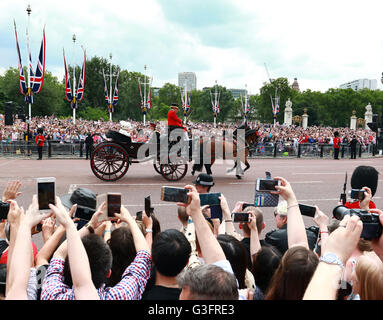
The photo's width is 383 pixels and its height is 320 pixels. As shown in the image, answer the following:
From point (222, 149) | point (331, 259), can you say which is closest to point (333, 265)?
point (331, 259)

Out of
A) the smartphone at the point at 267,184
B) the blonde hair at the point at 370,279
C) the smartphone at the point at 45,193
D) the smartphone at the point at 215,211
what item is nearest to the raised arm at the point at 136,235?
the smartphone at the point at 45,193

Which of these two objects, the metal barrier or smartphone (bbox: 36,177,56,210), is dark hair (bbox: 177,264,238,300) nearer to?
smartphone (bbox: 36,177,56,210)

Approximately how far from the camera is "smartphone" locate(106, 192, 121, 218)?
2.96 m

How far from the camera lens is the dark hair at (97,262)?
2389 millimetres

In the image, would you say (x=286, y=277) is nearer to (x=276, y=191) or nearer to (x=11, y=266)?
(x=276, y=191)

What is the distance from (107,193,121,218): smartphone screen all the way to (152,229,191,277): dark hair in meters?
0.57

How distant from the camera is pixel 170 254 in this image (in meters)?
2.46

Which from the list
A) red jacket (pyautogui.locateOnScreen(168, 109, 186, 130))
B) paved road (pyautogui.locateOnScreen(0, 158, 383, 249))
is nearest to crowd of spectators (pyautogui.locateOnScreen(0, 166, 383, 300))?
paved road (pyautogui.locateOnScreen(0, 158, 383, 249))

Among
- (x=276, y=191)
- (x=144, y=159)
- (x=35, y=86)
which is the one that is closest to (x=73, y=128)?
(x=35, y=86)

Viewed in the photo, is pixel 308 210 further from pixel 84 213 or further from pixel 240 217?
pixel 84 213

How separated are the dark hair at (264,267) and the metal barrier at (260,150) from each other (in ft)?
57.7

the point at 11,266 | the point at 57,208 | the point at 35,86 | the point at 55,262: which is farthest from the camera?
the point at 35,86
